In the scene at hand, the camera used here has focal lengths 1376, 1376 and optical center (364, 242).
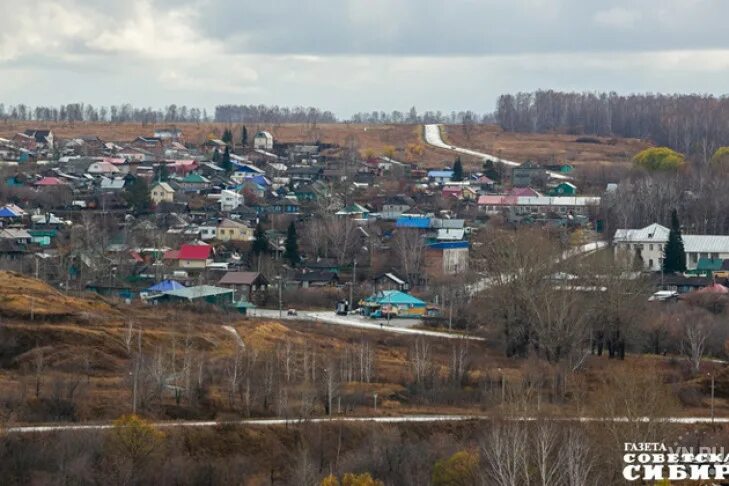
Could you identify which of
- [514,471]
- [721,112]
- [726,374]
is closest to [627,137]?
[721,112]

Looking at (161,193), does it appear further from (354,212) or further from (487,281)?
(487,281)

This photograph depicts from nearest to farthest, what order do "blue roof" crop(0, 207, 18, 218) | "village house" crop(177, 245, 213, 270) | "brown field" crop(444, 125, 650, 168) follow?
"village house" crop(177, 245, 213, 270)
"blue roof" crop(0, 207, 18, 218)
"brown field" crop(444, 125, 650, 168)

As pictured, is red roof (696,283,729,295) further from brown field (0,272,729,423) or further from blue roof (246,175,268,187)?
blue roof (246,175,268,187)

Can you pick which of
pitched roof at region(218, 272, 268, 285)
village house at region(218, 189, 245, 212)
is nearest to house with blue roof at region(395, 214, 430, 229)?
village house at region(218, 189, 245, 212)

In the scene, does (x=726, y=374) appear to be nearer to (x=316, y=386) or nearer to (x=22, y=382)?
(x=316, y=386)

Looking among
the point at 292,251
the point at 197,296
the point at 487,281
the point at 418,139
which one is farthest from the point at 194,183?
the point at 418,139

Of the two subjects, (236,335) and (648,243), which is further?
(648,243)

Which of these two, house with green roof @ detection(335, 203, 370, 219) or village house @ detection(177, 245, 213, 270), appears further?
house with green roof @ detection(335, 203, 370, 219)
